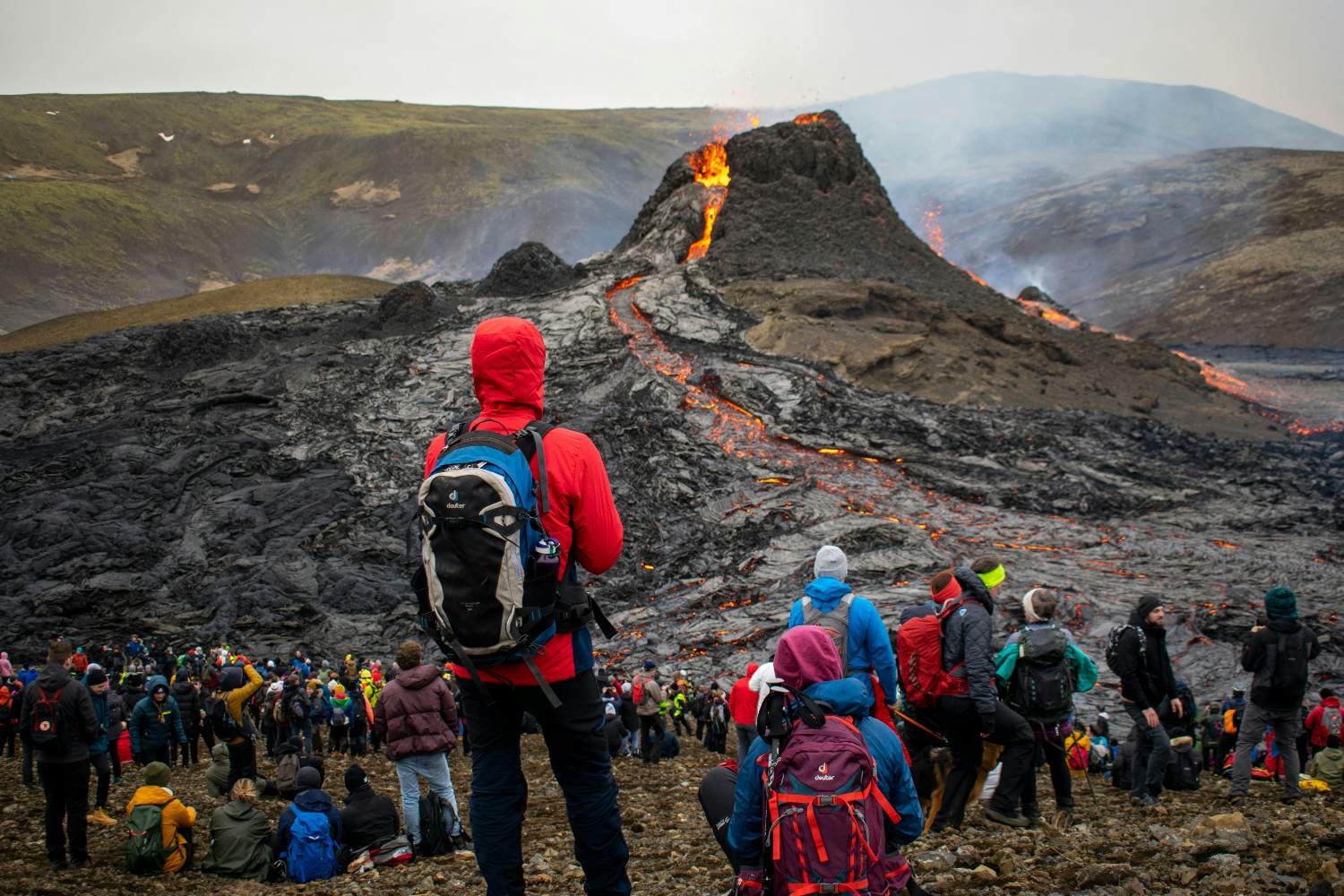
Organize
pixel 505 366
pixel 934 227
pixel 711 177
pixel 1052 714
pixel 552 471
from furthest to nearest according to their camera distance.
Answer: pixel 934 227 < pixel 711 177 < pixel 1052 714 < pixel 505 366 < pixel 552 471

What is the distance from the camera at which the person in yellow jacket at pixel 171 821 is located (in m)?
7.69

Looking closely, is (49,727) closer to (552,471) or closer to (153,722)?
(153,722)

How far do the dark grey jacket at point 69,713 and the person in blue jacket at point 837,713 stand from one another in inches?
238

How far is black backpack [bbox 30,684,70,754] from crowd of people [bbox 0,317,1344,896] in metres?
0.02

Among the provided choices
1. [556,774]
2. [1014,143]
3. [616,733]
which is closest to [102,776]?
[616,733]

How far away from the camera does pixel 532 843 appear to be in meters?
7.70

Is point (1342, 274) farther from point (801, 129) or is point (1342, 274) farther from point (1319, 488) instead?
point (1319, 488)

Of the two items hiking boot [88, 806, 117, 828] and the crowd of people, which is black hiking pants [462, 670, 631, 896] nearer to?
the crowd of people

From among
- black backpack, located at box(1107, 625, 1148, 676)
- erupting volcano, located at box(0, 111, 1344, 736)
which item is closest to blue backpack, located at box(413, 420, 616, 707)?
black backpack, located at box(1107, 625, 1148, 676)

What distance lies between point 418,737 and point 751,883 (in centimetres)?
440

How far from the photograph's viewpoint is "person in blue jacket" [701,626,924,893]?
4.18 m

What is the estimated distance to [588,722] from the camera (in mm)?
4305

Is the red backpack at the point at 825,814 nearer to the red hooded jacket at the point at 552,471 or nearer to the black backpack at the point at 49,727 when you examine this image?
the red hooded jacket at the point at 552,471

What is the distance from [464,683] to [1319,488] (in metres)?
31.7
